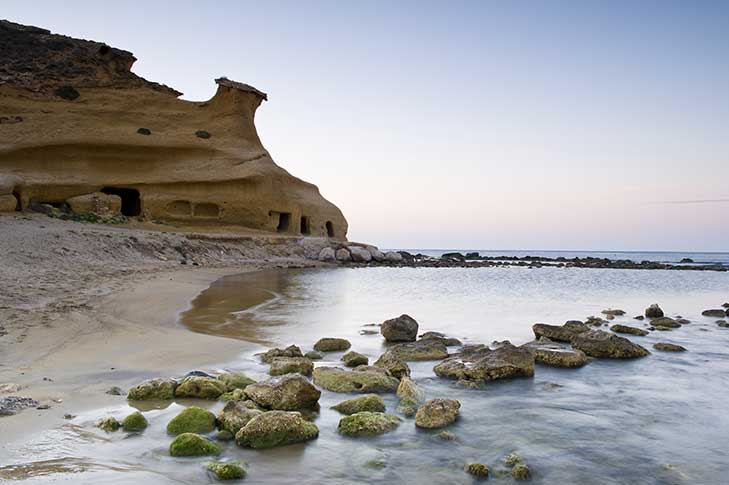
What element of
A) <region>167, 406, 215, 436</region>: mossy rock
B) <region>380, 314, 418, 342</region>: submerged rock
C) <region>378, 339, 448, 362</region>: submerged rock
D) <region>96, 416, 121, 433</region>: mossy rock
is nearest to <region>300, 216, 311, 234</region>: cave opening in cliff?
<region>380, 314, 418, 342</region>: submerged rock

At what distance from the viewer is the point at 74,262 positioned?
17.8 meters

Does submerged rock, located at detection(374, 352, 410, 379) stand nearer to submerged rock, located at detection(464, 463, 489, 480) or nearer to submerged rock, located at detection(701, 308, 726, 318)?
submerged rock, located at detection(464, 463, 489, 480)

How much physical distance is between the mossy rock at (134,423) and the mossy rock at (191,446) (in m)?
0.64

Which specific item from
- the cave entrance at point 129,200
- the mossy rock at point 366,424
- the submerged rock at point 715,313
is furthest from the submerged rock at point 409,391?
the cave entrance at point 129,200

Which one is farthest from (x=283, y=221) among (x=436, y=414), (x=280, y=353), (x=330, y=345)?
(x=436, y=414)

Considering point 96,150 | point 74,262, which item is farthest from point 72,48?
point 74,262

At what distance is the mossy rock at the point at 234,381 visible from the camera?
6832 millimetres

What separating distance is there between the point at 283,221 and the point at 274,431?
41281mm

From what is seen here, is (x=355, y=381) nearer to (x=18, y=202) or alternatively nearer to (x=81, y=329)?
(x=81, y=329)

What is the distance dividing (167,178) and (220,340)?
32.2 meters

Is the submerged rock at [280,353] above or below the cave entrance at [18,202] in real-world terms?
below

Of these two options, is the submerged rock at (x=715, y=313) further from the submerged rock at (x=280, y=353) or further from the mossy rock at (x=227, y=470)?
the mossy rock at (x=227, y=470)

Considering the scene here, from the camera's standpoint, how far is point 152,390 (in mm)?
6371

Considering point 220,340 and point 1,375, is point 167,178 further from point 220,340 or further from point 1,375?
point 1,375
